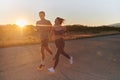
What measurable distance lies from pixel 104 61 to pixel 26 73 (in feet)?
12.0

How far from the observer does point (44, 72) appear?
Result: 33.1ft

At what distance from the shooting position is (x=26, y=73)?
32.9 feet

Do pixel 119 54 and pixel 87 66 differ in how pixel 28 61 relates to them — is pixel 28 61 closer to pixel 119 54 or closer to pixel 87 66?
pixel 87 66

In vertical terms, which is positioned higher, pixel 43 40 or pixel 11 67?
pixel 43 40

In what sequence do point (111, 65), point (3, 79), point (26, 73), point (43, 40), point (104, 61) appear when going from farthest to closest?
point (104, 61) → point (111, 65) → point (43, 40) → point (26, 73) → point (3, 79)

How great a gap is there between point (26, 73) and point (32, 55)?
13.2 ft

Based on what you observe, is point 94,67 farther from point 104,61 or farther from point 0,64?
point 0,64

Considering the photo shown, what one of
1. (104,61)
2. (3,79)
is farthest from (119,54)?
(3,79)

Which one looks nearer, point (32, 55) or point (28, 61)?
point (28, 61)

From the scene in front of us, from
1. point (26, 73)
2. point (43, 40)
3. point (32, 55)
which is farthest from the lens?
point (32, 55)

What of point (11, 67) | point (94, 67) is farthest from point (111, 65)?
point (11, 67)

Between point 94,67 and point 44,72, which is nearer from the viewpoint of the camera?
point 44,72

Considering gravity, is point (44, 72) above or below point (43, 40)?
below

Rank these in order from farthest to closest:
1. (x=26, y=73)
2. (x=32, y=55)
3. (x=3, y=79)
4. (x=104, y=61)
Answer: (x=32, y=55)
(x=104, y=61)
(x=26, y=73)
(x=3, y=79)
